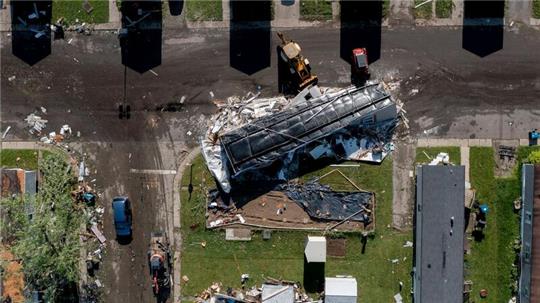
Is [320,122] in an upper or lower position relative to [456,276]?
upper

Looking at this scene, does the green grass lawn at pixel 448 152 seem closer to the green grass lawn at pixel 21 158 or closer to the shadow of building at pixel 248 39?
the shadow of building at pixel 248 39

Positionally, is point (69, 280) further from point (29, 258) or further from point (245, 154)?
point (245, 154)

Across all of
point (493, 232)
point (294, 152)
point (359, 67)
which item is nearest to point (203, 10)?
point (359, 67)

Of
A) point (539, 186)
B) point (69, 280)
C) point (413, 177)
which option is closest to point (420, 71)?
point (413, 177)

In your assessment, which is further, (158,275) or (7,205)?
(158,275)

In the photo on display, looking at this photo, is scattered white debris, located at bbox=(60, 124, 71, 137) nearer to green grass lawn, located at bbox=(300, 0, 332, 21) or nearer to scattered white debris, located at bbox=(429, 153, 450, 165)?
green grass lawn, located at bbox=(300, 0, 332, 21)

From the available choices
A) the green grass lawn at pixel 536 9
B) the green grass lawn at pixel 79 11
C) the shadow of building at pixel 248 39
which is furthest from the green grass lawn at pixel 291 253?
the green grass lawn at pixel 536 9

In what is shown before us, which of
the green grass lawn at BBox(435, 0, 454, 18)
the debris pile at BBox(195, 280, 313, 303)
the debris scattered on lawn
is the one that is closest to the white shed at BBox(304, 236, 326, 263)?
the debris pile at BBox(195, 280, 313, 303)
